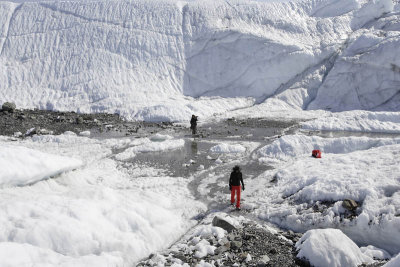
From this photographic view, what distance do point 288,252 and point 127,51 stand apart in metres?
29.9

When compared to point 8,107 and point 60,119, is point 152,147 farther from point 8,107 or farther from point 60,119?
point 8,107

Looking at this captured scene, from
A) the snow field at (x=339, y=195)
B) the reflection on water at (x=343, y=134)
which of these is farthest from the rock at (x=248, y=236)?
the reflection on water at (x=343, y=134)

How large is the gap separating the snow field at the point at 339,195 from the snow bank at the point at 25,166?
5.75m

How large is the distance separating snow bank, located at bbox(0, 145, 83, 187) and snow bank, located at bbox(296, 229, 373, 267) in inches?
264

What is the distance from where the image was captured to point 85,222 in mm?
6984

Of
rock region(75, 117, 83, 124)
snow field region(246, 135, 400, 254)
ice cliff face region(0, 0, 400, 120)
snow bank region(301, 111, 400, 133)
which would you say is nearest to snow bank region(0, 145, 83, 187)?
snow field region(246, 135, 400, 254)

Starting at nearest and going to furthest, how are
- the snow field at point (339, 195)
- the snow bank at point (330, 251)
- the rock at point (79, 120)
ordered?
the snow bank at point (330, 251) → the snow field at point (339, 195) → the rock at point (79, 120)

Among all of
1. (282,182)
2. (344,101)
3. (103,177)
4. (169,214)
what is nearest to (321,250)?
(169,214)

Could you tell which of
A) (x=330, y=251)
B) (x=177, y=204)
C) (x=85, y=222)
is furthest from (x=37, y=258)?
(x=330, y=251)

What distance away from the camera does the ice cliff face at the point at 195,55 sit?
28.6m

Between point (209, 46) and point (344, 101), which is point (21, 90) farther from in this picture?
point (344, 101)

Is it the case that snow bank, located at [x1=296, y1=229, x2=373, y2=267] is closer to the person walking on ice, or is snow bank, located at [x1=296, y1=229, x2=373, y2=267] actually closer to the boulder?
the person walking on ice

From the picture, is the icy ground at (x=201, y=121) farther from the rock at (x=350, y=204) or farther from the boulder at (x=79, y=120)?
the boulder at (x=79, y=120)

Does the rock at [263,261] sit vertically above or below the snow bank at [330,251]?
below
